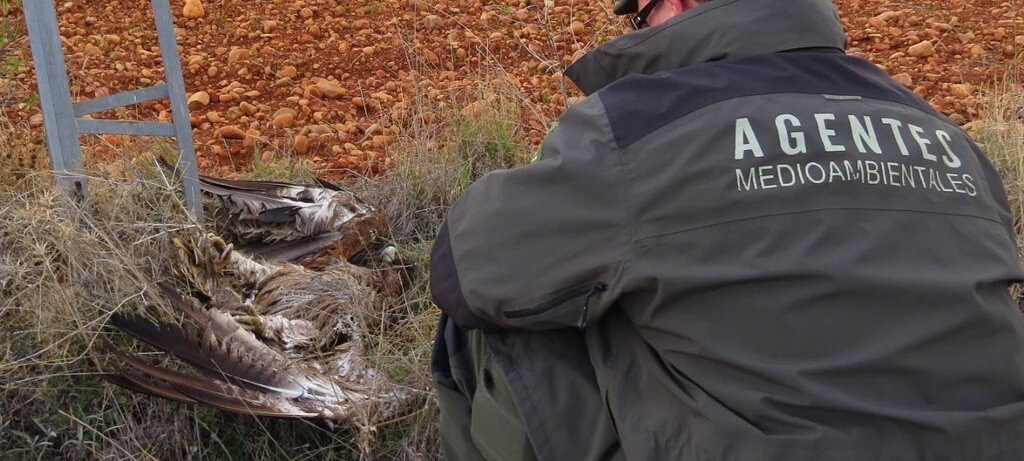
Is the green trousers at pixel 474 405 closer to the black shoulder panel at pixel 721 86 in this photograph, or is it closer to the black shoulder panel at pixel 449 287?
the black shoulder panel at pixel 449 287

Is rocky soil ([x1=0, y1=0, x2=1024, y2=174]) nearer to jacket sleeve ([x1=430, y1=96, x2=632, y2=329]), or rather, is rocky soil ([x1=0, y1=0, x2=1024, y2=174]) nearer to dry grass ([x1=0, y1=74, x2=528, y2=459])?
dry grass ([x1=0, y1=74, x2=528, y2=459])

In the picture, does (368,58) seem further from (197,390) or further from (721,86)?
(721,86)

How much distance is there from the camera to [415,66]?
5.21m

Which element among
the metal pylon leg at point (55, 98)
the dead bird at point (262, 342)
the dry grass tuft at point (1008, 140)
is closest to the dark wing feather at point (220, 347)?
the dead bird at point (262, 342)

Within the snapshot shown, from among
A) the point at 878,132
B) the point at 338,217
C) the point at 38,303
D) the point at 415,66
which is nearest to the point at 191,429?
the point at 38,303

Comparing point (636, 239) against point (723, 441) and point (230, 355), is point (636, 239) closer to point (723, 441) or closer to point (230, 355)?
point (723, 441)

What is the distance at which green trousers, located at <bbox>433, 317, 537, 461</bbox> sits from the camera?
1930 mm

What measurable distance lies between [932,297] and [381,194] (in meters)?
2.54

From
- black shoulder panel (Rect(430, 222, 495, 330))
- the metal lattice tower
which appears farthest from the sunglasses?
the metal lattice tower

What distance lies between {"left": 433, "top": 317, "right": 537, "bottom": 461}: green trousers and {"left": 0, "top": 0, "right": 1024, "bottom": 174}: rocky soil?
197 centimetres

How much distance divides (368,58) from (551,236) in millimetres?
4012

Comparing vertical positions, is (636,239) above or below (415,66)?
above

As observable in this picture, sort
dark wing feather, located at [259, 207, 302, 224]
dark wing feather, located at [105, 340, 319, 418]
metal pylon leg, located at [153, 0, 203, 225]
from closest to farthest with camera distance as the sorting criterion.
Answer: dark wing feather, located at [105, 340, 319, 418]
metal pylon leg, located at [153, 0, 203, 225]
dark wing feather, located at [259, 207, 302, 224]

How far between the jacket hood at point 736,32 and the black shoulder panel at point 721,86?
0.04 meters
